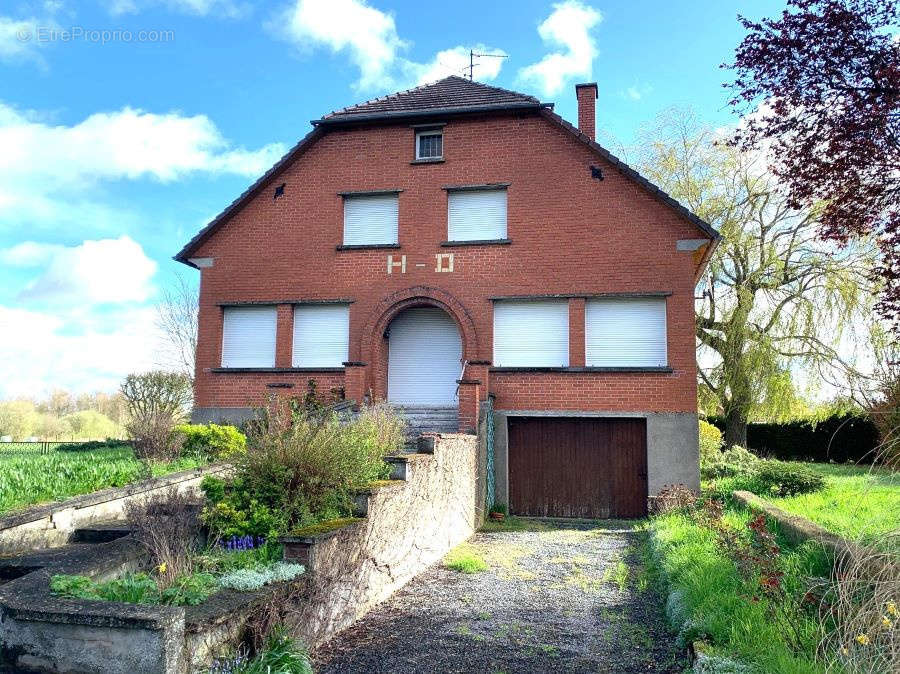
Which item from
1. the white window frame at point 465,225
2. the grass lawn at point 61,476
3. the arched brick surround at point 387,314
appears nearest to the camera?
the grass lawn at point 61,476

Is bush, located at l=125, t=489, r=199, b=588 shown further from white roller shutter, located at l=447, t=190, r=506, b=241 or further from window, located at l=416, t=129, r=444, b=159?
window, located at l=416, t=129, r=444, b=159

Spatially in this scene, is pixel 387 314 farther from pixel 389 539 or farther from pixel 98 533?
pixel 98 533

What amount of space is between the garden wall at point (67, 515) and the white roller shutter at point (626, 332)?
854 centimetres

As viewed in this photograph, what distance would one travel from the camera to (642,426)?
1437 cm

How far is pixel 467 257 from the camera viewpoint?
15305mm

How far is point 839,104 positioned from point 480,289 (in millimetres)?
8726

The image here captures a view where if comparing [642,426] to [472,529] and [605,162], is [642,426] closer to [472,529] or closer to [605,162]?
[472,529]

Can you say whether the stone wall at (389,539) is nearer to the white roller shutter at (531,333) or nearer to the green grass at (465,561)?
the green grass at (465,561)

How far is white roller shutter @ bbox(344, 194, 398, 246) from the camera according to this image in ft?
52.1

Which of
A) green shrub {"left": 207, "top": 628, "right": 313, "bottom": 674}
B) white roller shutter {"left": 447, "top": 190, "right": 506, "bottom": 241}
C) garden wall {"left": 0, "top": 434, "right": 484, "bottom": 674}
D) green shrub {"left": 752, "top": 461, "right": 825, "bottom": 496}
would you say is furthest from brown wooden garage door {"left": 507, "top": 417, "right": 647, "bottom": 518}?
green shrub {"left": 207, "top": 628, "right": 313, "bottom": 674}

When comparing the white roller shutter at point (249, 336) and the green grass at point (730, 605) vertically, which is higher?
the white roller shutter at point (249, 336)

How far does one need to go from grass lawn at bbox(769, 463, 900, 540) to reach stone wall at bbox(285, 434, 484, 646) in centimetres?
434

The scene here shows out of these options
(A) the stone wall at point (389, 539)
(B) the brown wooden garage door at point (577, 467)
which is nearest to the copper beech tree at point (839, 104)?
(A) the stone wall at point (389, 539)

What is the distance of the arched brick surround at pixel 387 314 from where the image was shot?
49.8 feet
